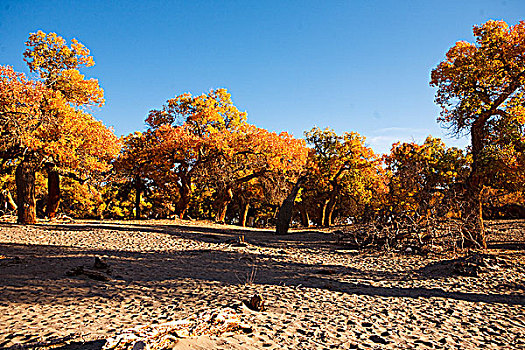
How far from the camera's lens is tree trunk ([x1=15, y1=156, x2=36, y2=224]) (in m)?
15.0

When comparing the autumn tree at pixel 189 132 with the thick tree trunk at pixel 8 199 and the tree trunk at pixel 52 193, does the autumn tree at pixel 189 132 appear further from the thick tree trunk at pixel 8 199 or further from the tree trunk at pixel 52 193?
the thick tree trunk at pixel 8 199

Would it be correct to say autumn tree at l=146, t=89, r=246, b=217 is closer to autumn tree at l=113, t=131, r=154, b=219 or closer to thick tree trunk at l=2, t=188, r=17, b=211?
autumn tree at l=113, t=131, r=154, b=219

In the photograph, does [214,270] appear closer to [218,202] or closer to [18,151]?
[18,151]

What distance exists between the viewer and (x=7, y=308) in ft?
14.5

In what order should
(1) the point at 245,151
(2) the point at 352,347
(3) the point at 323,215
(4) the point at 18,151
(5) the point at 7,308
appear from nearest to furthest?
1. (2) the point at 352,347
2. (5) the point at 7,308
3. (4) the point at 18,151
4. (1) the point at 245,151
5. (3) the point at 323,215

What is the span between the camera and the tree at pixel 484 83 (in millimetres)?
10828

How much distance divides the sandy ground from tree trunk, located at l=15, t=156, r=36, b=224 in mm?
5588

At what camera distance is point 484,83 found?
36.7 feet

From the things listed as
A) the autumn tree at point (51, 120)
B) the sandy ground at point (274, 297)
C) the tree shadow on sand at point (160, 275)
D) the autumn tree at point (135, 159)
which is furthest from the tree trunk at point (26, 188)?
the tree shadow on sand at point (160, 275)

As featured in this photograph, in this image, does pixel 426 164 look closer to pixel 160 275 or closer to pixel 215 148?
pixel 215 148

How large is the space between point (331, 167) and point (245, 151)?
692 cm

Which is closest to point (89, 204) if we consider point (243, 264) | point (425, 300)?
point (243, 264)

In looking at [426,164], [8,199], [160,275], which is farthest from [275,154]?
[8,199]

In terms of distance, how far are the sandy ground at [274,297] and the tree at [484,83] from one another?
2.76 metres
